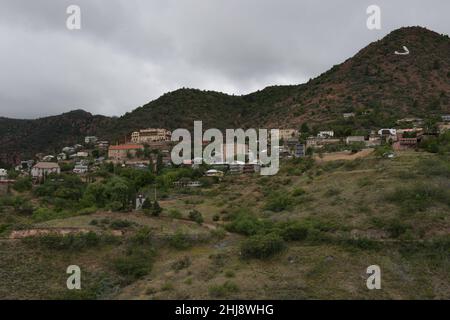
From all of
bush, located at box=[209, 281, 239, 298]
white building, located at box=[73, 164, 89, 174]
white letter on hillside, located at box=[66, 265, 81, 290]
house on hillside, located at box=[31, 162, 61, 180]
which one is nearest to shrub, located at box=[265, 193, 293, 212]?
bush, located at box=[209, 281, 239, 298]

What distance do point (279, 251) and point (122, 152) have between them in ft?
145

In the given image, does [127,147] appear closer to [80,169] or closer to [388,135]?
[80,169]

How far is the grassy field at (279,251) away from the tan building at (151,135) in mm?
41287

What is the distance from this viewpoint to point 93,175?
1882 inches

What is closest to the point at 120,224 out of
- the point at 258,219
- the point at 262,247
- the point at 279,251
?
the point at 258,219

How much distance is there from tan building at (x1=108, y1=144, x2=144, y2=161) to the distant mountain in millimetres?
13272

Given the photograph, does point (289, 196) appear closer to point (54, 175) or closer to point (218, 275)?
point (218, 275)

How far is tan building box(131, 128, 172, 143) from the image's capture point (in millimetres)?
69750

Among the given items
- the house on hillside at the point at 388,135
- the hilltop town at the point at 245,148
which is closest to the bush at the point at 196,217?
the hilltop town at the point at 245,148

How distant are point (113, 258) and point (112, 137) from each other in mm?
58831

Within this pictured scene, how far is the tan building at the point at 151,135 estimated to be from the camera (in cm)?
6975

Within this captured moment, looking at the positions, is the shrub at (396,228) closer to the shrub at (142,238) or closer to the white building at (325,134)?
the shrub at (142,238)

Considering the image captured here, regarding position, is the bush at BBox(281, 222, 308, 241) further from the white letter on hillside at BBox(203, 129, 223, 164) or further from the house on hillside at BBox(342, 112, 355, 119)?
the house on hillside at BBox(342, 112, 355, 119)

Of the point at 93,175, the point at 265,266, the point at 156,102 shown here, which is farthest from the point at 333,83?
the point at 265,266
